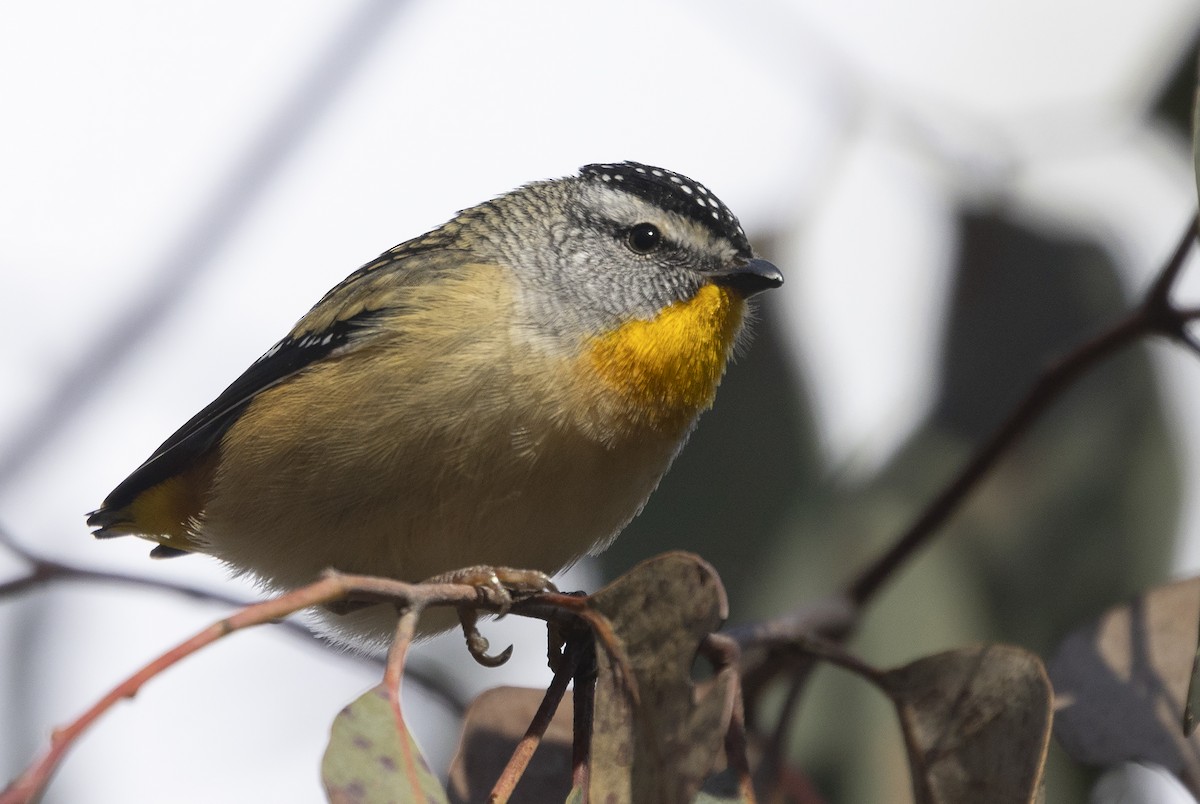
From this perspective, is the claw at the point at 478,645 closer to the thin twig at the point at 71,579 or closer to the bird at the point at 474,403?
the bird at the point at 474,403

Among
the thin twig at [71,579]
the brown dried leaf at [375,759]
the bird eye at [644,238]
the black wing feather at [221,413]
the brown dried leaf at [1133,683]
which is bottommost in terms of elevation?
the brown dried leaf at [1133,683]

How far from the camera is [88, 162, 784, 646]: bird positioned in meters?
3.36

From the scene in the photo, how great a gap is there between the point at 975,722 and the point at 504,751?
111cm

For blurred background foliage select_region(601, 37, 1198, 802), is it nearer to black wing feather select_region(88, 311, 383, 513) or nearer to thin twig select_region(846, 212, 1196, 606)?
thin twig select_region(846, 212, 1196, 606)

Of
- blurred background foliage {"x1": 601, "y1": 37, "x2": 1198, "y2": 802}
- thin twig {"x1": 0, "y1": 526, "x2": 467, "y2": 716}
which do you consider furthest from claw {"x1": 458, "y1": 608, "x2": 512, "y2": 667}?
blurred background foliage {"x1": 601, "y1": 37, "x2": 1198, "y2": 802}

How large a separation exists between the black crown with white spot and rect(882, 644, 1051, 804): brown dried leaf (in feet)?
5.20

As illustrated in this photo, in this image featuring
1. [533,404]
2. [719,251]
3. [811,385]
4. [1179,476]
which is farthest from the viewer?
[811,385]

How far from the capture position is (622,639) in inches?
99.2

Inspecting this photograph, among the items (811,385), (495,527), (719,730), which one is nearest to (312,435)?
(495,527)

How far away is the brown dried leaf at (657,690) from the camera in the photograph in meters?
2.35

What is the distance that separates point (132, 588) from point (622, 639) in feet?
4.49

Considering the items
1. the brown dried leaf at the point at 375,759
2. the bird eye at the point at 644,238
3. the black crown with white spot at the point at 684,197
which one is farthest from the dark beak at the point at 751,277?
the brown dried leaf at the point at 375,759

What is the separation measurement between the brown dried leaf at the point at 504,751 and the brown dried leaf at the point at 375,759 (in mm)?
878

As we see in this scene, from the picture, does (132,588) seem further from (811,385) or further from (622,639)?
(811,385)
